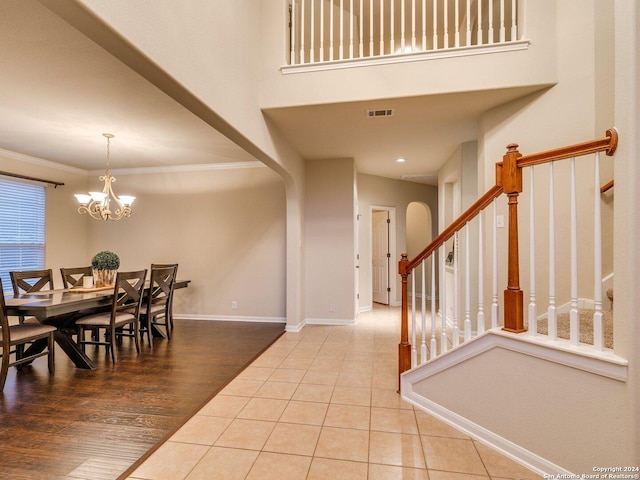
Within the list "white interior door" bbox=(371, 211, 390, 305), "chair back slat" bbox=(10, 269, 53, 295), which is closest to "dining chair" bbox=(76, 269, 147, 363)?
"chair back slat" bbox=(10, 269, 53, 295)

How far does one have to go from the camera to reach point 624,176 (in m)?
1.42

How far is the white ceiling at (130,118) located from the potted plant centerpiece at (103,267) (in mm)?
1543

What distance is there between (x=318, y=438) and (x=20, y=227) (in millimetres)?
5439

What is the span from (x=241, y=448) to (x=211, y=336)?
106 inches

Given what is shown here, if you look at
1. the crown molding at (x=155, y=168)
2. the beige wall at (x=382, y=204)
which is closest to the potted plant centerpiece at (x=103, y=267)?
the crown molding at (x=155, y=168)

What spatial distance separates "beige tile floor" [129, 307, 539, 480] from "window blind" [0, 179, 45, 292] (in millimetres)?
4194

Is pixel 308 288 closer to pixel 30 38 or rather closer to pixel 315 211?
pixel 315 211

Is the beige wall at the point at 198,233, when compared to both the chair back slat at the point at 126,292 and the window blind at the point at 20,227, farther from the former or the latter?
the chair back slat at the point at 126,292

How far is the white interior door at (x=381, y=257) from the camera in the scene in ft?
22.7

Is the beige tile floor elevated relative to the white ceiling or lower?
lower

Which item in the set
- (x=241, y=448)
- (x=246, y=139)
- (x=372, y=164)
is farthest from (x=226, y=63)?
(x=372, y=164)

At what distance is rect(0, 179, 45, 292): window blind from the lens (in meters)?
4.55

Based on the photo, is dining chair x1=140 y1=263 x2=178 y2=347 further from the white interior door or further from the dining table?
the white interior door

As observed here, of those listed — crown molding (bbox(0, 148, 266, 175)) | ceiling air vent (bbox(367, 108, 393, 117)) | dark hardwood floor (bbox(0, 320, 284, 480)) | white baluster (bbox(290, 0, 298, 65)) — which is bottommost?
dark hardwood floor (bbox(0, 320, 284, 480))
